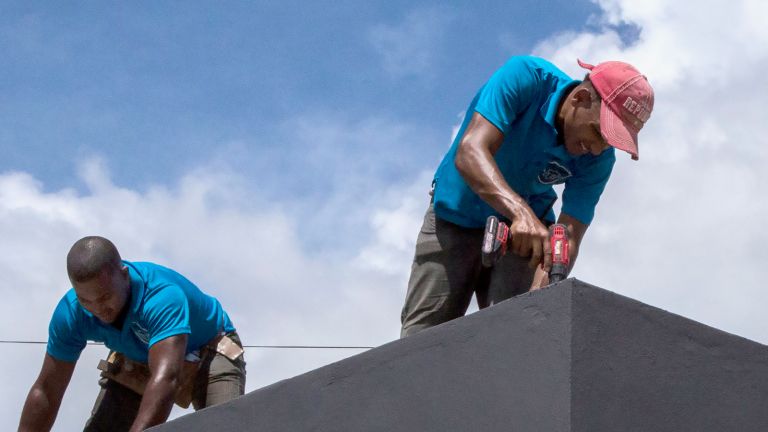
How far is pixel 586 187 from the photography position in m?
4.31

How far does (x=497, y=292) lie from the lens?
4199mm

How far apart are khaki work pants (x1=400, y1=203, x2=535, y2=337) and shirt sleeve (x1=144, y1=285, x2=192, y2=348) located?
3.05ft

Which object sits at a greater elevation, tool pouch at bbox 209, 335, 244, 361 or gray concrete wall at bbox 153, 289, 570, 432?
tool pouch at bbox 209, 335, 244, 361

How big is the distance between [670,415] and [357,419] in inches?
30.4

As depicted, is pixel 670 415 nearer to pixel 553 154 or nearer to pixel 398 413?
pixel 398 413

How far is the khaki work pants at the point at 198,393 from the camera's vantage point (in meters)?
4.95

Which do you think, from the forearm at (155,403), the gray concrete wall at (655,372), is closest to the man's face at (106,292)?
the forearm at (155,403)

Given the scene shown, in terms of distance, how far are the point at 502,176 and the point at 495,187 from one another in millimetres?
90

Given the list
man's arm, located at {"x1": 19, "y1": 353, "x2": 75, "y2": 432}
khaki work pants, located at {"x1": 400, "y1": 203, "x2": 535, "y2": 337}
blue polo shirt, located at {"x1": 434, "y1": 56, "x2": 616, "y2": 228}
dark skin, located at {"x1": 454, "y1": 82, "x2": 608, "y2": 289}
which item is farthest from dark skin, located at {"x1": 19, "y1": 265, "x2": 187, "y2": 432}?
dark skin, located at {"x1": 454, "y1": 82, "x2": 608, "y2": 289}

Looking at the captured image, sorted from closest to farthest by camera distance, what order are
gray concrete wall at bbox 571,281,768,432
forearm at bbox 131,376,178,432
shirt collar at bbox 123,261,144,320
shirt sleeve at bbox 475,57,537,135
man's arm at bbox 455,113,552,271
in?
gray concrete wall at bbox 571,281,768,432 < man's arm at bbox 455,113,552,271 < shirt sleeve at bbox 475,57,537,135 < forearm at bbox 131,376,178,432 < shirt collar at bbox 123,261,144,320

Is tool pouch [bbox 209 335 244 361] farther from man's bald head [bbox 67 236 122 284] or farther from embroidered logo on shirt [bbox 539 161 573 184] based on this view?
embroidered logo on shirt [bbox 539 161 573 184]

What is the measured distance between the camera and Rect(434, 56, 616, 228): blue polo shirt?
3998 mm

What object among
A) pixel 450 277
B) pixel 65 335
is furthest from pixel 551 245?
pixel 65 335

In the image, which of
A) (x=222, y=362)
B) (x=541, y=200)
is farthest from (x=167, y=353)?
(x=541, y=200)
